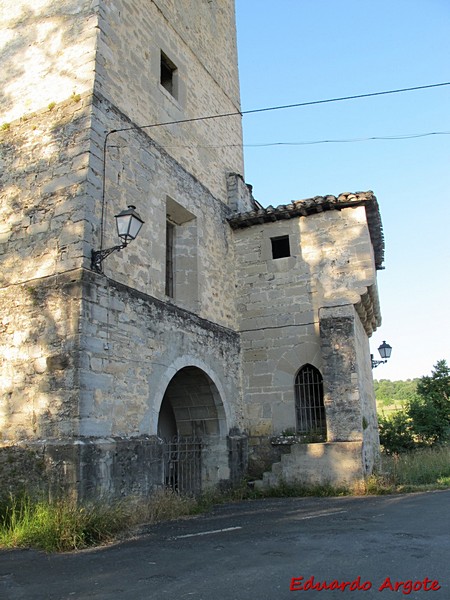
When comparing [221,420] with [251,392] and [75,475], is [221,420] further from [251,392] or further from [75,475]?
[75,475]

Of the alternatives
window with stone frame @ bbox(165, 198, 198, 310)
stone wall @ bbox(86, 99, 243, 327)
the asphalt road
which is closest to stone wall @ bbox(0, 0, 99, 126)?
stone wall @ bbox(86, 99, 243, 327)

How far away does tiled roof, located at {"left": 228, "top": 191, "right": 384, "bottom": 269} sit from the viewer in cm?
1094

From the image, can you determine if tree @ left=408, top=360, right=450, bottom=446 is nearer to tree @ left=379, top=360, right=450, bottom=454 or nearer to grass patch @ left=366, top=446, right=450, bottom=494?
tree @ left=379, top=360, right=450, bottom=454

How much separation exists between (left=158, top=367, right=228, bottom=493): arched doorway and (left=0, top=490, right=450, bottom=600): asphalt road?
2.77m

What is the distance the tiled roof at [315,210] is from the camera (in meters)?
10.9

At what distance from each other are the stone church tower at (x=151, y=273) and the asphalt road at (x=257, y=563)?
1410 millimetres

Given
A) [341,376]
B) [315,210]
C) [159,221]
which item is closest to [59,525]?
[159,221]

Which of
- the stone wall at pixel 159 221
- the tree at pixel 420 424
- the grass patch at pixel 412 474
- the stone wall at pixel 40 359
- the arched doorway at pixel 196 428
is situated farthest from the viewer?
the tree at pixel 420 424

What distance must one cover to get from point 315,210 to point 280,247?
1.19 meters

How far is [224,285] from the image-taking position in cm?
1119

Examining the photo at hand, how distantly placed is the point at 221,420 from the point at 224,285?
289cm

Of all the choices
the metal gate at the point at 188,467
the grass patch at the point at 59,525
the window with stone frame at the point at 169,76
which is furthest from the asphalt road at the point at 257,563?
the window with stone frame at the point at 169,76

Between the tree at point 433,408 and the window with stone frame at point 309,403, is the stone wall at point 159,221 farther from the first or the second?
the tree at point 433,408

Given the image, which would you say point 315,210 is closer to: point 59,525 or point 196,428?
point 196,428
